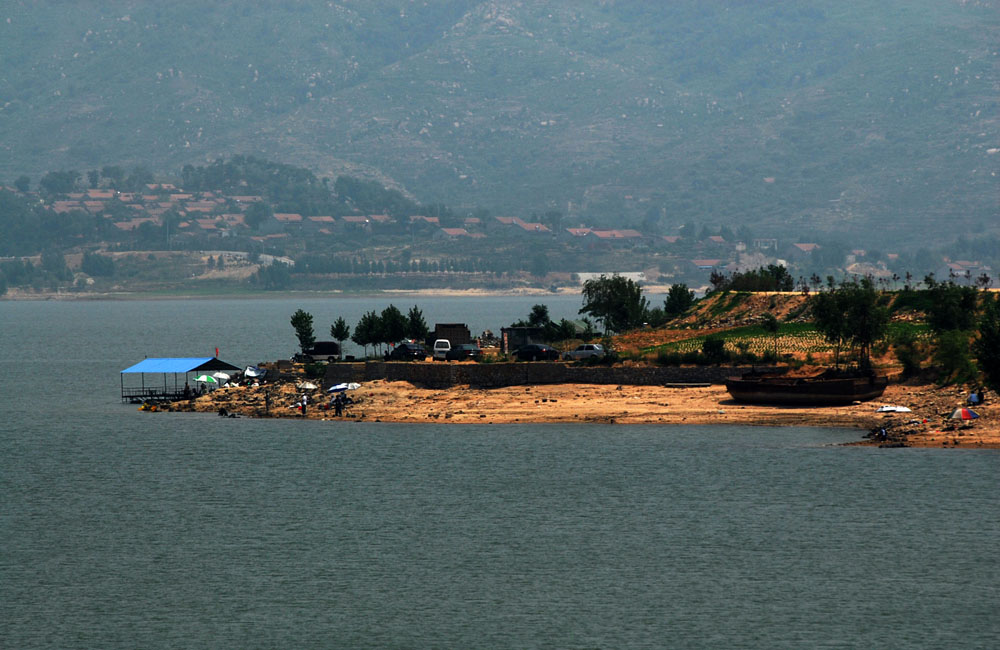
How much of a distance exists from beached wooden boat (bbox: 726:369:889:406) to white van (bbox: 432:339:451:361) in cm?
2289

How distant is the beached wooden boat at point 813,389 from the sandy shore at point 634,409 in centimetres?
57

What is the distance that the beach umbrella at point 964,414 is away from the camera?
3052 inches

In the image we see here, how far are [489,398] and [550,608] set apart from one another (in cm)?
4420

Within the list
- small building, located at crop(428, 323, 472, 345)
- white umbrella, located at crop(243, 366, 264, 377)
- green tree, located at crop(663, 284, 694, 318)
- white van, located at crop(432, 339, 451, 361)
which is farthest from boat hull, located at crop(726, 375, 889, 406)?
green tree, located at crop(663, 284, 694, 318)

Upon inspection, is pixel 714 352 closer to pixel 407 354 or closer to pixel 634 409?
pixel 634 409

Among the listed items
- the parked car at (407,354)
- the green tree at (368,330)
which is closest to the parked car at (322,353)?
the green tree at (368,330)

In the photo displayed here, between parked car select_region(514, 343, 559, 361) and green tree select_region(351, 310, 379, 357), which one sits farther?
green tree select_region(351, 310, 379, 357)

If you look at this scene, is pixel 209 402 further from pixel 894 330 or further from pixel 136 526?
pixel 894 330

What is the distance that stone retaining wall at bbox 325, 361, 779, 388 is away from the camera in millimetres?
93375

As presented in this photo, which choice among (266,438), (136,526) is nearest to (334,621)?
(136,526)

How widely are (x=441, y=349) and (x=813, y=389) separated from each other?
28.9m

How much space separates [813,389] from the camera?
86375mm

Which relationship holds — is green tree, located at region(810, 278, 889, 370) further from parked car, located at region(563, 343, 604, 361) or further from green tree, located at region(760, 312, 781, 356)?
parked car, located at region(563, 343, 604, 361)

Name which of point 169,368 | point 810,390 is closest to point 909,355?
point 810,390
